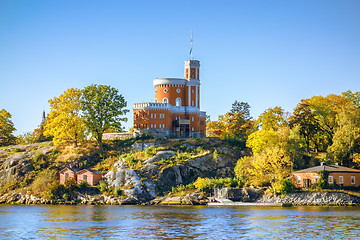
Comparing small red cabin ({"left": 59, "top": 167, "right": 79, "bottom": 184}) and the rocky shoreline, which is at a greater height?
small red cabin ({"left": 59, "top": 167, "right": 79, "bottom": 184})

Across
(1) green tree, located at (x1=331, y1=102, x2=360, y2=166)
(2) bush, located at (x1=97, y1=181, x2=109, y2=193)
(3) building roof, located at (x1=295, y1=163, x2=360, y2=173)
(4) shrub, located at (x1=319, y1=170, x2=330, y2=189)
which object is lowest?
(2) bush, located at (x1=97, y1=181, x2=109, y2=193)

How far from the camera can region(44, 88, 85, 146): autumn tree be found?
8831 cm

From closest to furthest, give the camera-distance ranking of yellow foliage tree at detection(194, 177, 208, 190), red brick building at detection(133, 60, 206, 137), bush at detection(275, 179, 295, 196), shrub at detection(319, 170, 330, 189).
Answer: bush at detection(275, 179, 295, 196) < shrub at detection(319, 170, 330, 189) < yellow foliage tree at detection(194, 177, 208, 190) < red brick building at detection(133, 60, 206, 137)

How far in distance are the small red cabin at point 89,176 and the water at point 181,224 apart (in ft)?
55.1

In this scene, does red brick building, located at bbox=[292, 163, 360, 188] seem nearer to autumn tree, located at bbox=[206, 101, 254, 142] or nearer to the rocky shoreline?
the rocky shoreline

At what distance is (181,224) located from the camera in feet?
158

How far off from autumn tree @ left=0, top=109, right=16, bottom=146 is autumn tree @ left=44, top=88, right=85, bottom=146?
18281 millimetres

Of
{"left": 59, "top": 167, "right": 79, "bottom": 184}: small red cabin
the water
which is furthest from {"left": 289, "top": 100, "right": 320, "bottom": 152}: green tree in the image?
{"left": 59, "top": 167, "right": 79, "bottom": 184}: small red cabin

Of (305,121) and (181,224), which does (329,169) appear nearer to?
(305,121)

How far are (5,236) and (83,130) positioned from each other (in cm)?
4865

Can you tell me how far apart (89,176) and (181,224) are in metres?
35.1

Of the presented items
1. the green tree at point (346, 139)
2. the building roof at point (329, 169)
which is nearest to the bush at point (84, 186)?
the building roof at point (329, 169)

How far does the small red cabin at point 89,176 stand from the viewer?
79688 millimetres

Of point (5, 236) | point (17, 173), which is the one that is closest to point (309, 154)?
point (17, 173)
